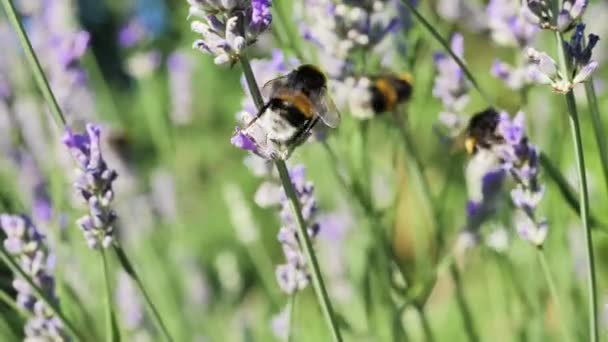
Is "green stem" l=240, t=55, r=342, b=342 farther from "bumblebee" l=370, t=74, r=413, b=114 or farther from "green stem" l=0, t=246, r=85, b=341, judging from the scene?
"bumblebee" l=370, t=74, r=413, b=114

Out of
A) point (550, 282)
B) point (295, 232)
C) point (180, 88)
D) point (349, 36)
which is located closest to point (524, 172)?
point (550, 282)

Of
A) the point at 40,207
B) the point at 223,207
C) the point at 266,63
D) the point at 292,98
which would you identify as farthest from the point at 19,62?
the point at 223,207

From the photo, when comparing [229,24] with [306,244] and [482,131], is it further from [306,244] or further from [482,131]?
[482,131]

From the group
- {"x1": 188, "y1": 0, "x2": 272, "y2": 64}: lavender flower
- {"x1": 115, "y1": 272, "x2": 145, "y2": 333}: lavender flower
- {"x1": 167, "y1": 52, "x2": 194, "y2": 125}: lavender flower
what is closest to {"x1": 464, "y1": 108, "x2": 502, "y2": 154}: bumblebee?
{"x1": 188, "y1": 0, "x2": 272, "y2": 64}: lavender flower

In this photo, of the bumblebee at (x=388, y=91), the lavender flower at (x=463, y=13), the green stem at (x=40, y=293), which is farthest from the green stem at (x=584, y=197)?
the lavender flower at (x=463, y=13)

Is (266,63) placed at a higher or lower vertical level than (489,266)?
higher

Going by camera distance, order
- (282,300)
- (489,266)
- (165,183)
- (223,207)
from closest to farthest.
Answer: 1. (489,266)
2. (165,183)
3. (282,300)
4. (223,207)

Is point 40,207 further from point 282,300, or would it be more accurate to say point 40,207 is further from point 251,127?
point 282,300
